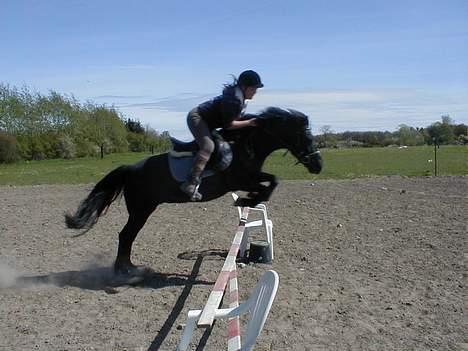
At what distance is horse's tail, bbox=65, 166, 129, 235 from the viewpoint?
6.39 meters

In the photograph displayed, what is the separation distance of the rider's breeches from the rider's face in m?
0.53

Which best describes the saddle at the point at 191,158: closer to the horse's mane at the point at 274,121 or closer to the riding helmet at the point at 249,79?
the horse's mane at the point at 274,121

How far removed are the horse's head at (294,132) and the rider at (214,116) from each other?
29 centimetres

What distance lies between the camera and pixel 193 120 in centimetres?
573

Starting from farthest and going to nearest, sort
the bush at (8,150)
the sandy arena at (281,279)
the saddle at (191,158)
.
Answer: the bush at (8,150) < the saddle at (191,158) < the sandy arena at (281,279)

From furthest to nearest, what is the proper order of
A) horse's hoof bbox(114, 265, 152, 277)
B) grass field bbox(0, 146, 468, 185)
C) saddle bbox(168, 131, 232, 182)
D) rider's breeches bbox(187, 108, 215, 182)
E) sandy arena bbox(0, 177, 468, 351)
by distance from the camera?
grass field bbox(0, 146, 468, 185) < horse's hoof bbox(114, 265, 152, 277) < saddle bbox(168, 131, 232, 182) < rider's breeches bbox(187, 108, 215, 182) < sandy arena bbox(0, 177, 468, 351)

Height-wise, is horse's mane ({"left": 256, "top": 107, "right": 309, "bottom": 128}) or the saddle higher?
horse's mane ({"left": 256, "top": 107, "right": 309, "bottom": 128})

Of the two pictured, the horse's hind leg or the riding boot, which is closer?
the riding boot

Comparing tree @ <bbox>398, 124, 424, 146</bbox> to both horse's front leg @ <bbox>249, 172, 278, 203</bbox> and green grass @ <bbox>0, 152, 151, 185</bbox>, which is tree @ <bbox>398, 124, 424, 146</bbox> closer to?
green grass @ <bbox>0, 152, 151, 185</bbox>

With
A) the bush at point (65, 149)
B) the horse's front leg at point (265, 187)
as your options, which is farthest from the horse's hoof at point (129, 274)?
the bush at point (65, 149)

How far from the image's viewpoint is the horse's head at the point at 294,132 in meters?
5.94

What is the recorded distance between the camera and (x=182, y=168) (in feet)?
19.6

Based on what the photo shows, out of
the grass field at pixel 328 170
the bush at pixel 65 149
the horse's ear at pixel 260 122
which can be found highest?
the horse's ear at pixel 260 122

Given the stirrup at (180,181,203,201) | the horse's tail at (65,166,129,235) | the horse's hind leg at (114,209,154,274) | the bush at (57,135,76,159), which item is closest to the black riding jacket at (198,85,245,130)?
the stirrup at (180,181,203,201)
